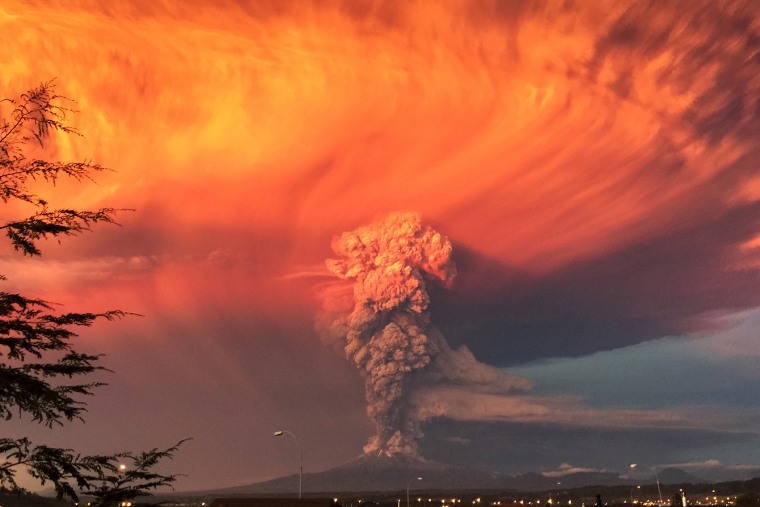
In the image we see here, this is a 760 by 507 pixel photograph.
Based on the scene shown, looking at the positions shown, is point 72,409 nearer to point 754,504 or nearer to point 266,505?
point 266,505

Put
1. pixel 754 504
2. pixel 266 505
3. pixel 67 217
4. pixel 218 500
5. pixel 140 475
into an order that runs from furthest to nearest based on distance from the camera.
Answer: pixel 754 504 → pixel 218 500 → pixel 266 505 → pixel 140 475 → pixel 67 217

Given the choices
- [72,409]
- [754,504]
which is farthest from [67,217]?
[754,504]

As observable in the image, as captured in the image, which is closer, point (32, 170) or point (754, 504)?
point (32, 170)

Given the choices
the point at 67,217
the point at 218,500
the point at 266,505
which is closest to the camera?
the point at 67,217

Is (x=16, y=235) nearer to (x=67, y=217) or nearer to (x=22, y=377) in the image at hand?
(x=67, y=217)

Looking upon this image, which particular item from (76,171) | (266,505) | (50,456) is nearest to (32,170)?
(76,171)

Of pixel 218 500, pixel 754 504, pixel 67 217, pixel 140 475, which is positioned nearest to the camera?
pixel 67 217

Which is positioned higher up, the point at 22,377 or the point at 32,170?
the point at 32,170

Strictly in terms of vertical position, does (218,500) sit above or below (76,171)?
below

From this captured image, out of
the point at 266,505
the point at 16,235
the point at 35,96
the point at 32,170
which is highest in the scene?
the point at 35,96
